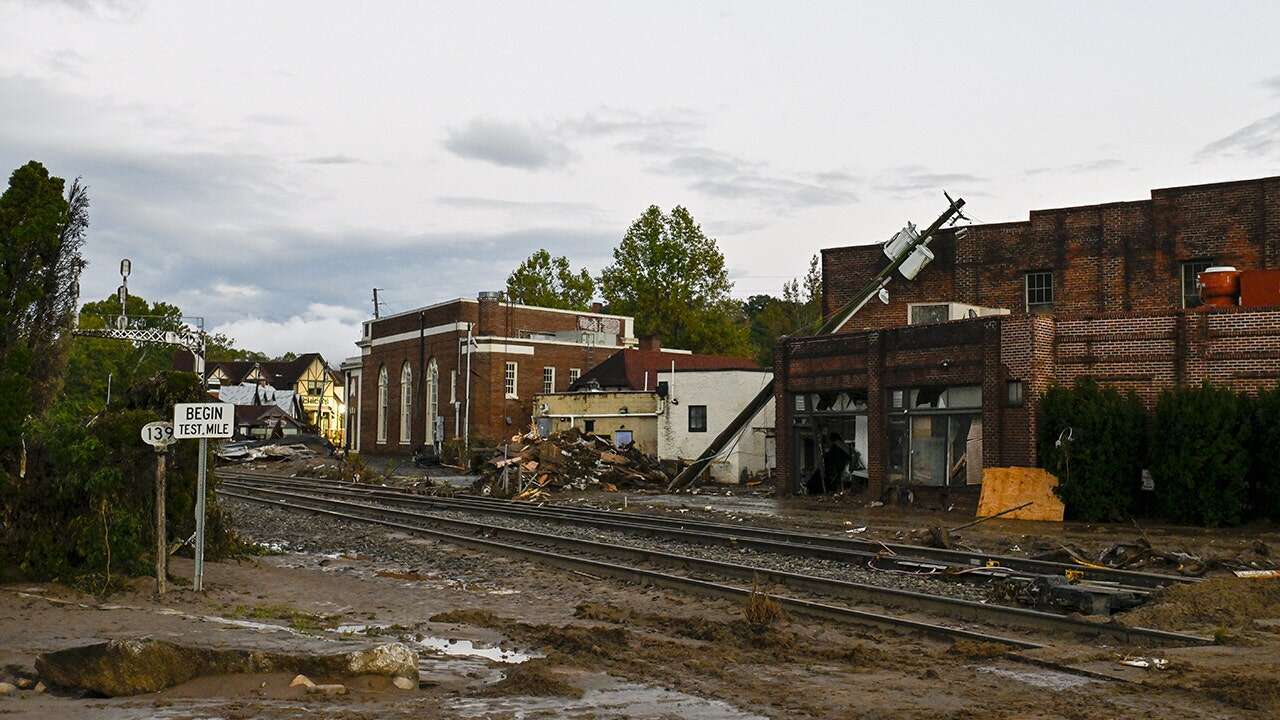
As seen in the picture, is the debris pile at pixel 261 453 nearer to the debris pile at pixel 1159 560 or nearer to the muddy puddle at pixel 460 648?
the debris pile at pixel 1159 560

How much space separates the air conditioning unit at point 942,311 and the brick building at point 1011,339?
3.9 inches

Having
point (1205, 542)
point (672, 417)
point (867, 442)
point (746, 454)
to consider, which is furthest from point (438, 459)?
point (1205, 542)

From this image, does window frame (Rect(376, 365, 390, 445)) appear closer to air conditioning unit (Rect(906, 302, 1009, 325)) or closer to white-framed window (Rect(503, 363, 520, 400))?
white-framed window (Rect(503, 363, 520, 400))

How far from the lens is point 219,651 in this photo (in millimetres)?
9406

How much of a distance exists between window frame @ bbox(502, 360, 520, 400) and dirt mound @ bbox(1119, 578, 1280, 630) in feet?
187

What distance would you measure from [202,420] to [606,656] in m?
5.77

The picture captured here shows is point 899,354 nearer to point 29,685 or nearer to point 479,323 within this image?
point 29,685

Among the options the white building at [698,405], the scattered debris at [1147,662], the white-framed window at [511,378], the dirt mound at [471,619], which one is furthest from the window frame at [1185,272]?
the white-framed window at [511,378]

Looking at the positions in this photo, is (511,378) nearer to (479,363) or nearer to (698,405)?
(479,363)

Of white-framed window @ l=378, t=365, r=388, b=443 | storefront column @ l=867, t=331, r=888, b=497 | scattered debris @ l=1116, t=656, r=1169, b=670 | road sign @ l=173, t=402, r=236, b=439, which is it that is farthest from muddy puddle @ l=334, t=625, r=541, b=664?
white-framed window @ l=378, t=365, r=388, b=443

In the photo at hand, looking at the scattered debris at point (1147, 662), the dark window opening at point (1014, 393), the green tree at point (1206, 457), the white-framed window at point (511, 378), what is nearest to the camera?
the scattered debris at point (1147, 662)

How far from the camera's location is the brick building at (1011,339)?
87.4 ft

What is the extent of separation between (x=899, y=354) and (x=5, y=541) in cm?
2283

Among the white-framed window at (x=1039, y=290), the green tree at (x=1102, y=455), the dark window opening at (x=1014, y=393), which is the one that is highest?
the white-framed window at (x=1039, y=290)
